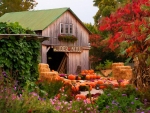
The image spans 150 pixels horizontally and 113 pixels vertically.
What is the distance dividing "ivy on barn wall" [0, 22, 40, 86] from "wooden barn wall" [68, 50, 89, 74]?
17.1 meters

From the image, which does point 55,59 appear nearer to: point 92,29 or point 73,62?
point 73,62

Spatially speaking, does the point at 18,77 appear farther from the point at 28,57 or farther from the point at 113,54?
the point at 113,54

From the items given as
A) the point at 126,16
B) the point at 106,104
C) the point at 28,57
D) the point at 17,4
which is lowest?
the point at 106,104

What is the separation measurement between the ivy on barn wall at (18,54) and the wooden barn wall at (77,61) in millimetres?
17051

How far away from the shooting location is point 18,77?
1273cm

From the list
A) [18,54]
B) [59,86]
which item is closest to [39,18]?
[18,54]

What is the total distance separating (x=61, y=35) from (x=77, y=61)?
2839mm

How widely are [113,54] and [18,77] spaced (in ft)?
81.6

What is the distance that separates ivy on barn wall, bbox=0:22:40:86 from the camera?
12461 mm

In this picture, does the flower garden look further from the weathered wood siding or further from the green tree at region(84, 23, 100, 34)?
the green tree at region(84, 23, 100, 34)

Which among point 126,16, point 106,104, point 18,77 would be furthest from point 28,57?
point 126,16

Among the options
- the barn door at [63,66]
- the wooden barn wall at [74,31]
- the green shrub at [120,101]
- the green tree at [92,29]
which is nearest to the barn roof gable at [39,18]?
the wooden barn wall at [74,31]

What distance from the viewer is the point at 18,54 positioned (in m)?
12.7

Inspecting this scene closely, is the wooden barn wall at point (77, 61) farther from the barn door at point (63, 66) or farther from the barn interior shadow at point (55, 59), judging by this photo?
the barn interior shadow at point (55, 59)
